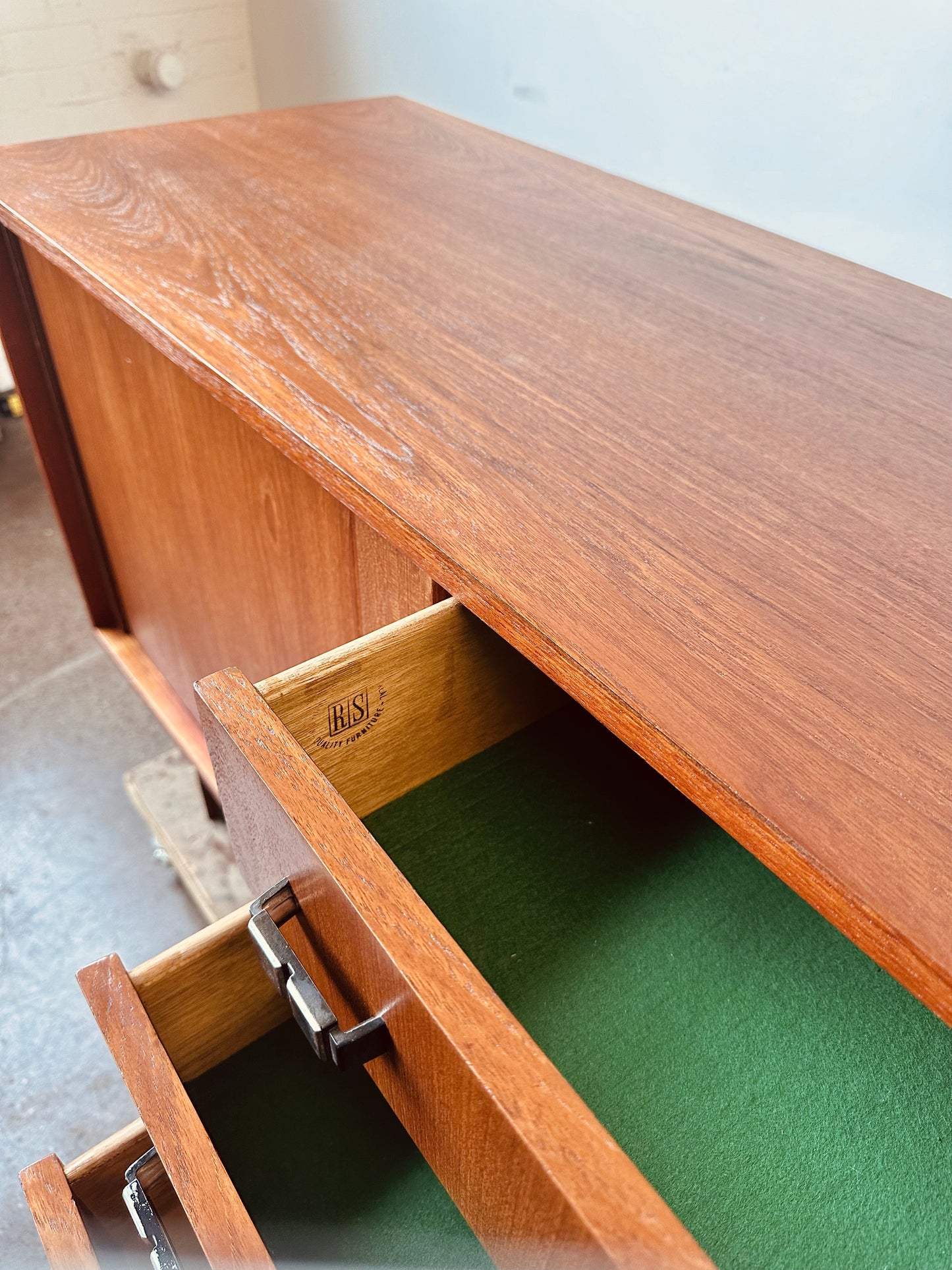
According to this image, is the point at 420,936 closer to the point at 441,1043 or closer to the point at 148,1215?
the point at 441,1043

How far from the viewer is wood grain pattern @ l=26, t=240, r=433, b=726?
0.63 metres

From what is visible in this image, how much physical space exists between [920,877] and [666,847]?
0.25 m

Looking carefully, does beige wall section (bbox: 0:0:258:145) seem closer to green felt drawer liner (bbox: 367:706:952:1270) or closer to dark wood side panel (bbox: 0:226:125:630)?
dark wood side panel (bbox: 0:226:125:630)

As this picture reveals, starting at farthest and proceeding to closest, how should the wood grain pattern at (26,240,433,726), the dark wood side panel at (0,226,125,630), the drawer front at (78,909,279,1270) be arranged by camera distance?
the dark wood side panel at (0,226,125,630)
the wood grain pattern at (26,240,433,726)
the drawer front at (78,909,279,1270)

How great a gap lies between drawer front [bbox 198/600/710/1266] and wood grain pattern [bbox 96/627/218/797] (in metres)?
0.51

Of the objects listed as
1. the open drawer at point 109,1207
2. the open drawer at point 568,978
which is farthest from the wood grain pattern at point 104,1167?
the open drawer at point 568,978

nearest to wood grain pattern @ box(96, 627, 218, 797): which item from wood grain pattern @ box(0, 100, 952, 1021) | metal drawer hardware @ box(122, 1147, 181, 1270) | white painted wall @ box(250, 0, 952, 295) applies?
wood grain pattern @ box(0, 100, 952, 1021)

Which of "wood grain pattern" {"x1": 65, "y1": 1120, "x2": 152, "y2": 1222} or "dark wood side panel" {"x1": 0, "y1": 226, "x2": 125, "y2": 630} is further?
"dark wood side panel" {"x1": 0, "y1": 226, "x2": 125, "y2": 630}

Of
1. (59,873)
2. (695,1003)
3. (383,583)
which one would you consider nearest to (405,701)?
(383,583)

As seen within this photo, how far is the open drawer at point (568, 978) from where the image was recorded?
293mm

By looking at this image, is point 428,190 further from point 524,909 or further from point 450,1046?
point 450,1046

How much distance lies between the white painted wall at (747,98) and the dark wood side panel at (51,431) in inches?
30.2

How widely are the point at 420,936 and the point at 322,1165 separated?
0.27 metres

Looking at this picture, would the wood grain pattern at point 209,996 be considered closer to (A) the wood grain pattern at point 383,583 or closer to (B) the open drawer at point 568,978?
(B) the open drawer at point 568,978
